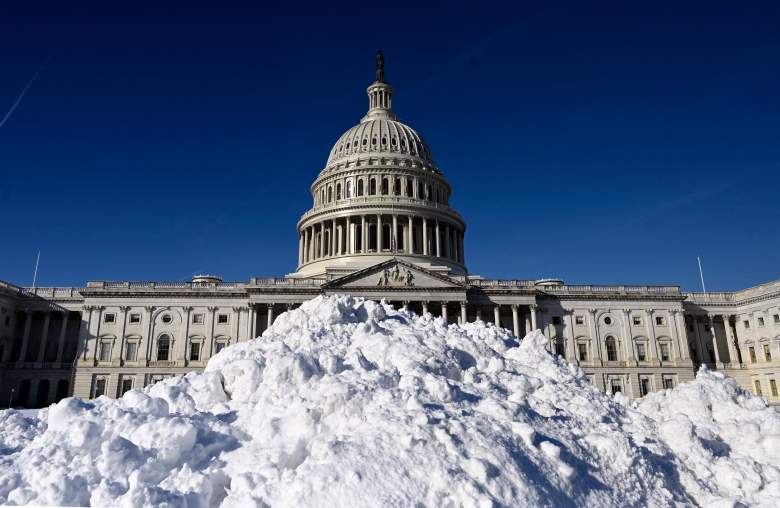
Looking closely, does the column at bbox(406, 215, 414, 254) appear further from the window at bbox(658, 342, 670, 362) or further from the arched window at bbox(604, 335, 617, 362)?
the window at bbox(658, 342, 670, 362)

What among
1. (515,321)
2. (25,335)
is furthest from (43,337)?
(515,321)

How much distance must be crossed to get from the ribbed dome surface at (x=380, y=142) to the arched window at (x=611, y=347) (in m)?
37.1

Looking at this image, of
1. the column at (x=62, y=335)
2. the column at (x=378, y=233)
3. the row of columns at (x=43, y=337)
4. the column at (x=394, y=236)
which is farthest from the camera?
the column at (x=378, y=233)

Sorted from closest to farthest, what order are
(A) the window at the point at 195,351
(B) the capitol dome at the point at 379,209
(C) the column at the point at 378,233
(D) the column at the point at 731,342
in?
(A) the window at the point at 195,351 → (D) the column at the point at 731,342 → (C) the column at the point at 378,233 → (B) the capitol dome at the point at 379,209

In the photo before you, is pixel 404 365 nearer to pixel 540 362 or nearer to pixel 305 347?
pixel 305 347

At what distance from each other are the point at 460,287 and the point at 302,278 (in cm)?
1799

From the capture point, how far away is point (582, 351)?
61125 mm

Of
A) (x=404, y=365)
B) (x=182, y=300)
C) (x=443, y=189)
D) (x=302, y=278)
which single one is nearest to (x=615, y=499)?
(x=404, y=365)

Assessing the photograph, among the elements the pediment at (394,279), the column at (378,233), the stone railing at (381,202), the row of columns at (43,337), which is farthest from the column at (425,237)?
the row of columns at (43,337)

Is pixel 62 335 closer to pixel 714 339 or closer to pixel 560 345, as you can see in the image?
pixel 560 345

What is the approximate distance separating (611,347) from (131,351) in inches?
2120

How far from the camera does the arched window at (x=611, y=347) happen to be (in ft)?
201

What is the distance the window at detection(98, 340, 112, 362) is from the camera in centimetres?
5883

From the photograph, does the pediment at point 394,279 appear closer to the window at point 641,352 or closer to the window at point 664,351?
the window at point 641,352
